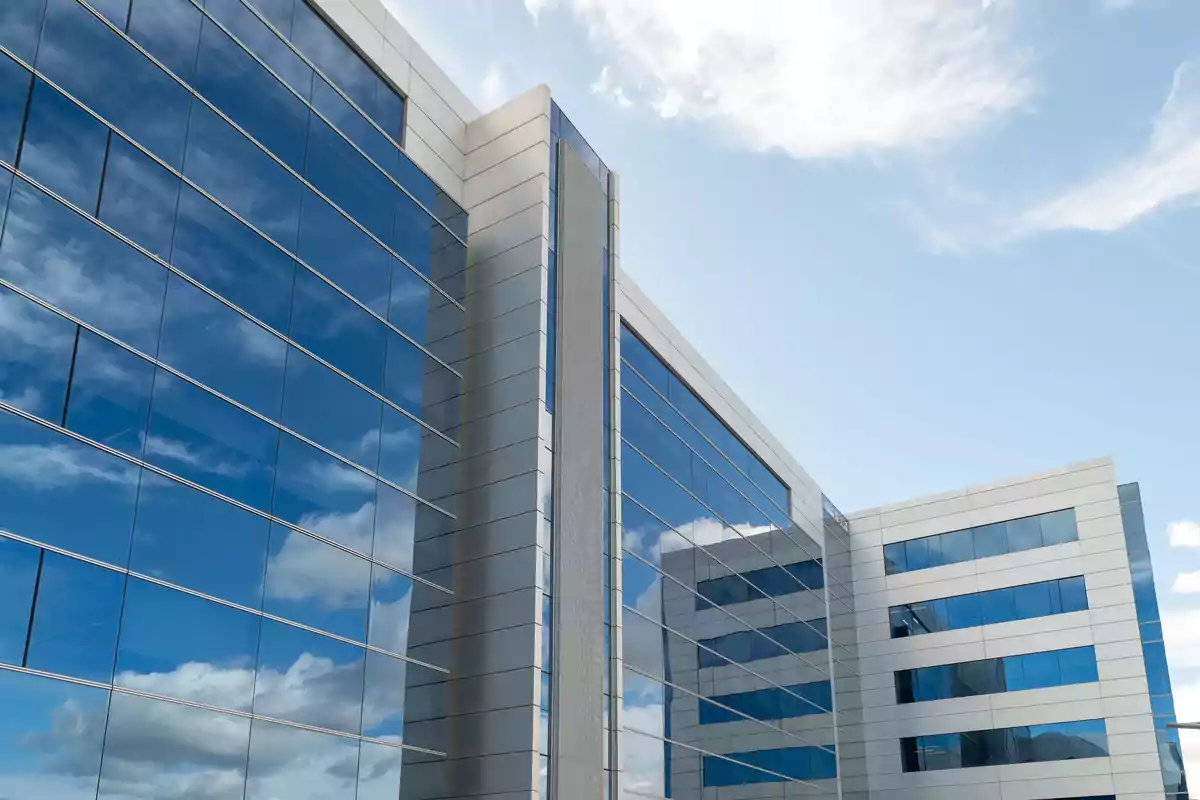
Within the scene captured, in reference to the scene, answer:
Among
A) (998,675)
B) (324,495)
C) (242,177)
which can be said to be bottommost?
(324,495)

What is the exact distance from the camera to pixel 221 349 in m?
19.2

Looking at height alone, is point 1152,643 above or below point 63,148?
below

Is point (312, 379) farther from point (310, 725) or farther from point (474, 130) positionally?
point (474, 130)

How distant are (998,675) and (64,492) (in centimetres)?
3578

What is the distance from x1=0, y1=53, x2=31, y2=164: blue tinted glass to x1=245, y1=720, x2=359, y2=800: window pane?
9109 mm

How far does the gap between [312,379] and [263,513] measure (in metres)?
2.91

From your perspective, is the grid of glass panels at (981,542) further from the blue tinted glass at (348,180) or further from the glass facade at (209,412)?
the blue tinted glass at (348,180)

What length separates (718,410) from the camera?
36.6 m

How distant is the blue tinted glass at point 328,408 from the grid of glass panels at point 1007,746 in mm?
29311

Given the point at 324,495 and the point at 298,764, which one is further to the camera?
the point at 324,495

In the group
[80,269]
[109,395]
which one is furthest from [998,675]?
[80,269]

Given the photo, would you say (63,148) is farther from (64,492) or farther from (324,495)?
(324,495)

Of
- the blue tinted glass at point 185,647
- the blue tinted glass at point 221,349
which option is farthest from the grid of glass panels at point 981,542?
the blue tinted glass at point 185,647

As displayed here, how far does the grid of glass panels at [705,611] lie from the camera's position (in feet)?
93.9
